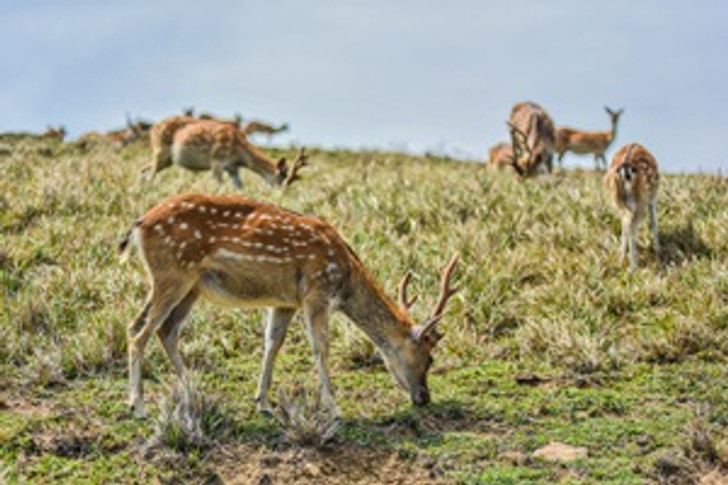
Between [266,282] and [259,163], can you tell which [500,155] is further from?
[266,282]

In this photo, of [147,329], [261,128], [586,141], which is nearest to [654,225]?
[147,329]

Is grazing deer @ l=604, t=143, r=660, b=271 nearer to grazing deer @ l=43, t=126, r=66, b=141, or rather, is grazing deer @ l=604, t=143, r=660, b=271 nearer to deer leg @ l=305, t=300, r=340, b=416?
deer leg @ l=305, t=300, r=340, b=416

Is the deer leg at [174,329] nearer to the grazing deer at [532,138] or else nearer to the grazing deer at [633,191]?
the grazing deer at [633,191]

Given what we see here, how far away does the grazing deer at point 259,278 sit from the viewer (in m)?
7.92

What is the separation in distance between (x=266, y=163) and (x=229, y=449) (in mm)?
11633

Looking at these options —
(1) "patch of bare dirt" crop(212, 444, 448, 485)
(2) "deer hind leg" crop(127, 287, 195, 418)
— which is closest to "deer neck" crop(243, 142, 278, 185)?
(2) "deer hind leg" crop(127, 287, 195, 418)

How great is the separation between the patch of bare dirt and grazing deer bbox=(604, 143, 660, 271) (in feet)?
16.7

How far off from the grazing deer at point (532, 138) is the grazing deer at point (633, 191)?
474 cm

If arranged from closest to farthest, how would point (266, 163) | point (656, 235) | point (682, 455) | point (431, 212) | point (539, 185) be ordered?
point (682, 455)
point (656, 235)
point (431, 212)
point (539, 185)
point (266, 163)

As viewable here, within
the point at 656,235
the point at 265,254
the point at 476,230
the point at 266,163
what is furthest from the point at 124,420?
the point at 266,163

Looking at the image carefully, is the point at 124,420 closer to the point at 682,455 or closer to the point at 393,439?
the point at 393,439

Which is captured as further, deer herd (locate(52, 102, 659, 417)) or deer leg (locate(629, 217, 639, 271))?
deer leg (locate(629, 217, 639, 271))

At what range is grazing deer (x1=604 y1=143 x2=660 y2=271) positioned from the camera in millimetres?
11961

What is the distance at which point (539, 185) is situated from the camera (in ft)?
49.0
